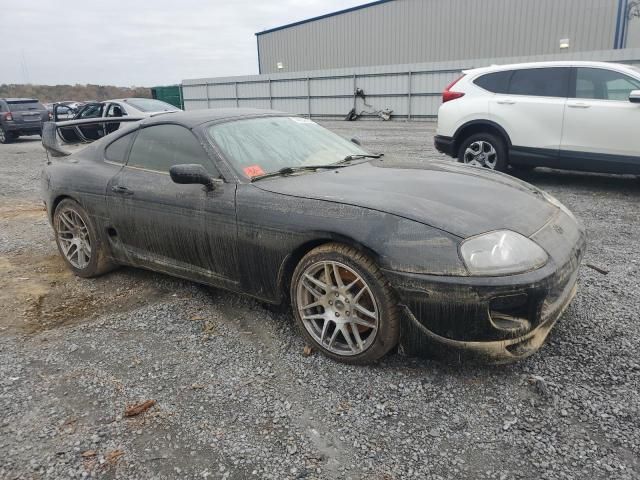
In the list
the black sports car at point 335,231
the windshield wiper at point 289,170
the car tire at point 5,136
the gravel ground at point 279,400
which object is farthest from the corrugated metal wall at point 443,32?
the windshield wiper at point 289,170

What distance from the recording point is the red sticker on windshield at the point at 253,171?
10.7 feet

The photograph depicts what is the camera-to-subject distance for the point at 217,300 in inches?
150

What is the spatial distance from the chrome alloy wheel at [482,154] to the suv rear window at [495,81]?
0.80 m

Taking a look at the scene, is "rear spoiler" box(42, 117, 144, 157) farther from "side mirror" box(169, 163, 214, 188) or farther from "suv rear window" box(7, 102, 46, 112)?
"suv rear window" box(7, 102, 46, 112)

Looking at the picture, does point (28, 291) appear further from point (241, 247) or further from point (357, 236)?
point (357, 236)

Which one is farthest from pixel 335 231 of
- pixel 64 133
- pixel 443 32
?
pixel 443 32

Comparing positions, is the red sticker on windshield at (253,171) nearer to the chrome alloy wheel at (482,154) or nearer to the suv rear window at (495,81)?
the chrome alloy wheel at (482,154)

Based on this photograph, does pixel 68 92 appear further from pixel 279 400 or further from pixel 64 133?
pixel 279 400

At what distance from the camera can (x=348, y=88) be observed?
2389 centimetres

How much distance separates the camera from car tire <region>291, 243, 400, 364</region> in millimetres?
2615

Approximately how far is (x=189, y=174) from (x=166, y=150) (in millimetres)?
718

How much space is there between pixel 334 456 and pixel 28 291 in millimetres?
3311

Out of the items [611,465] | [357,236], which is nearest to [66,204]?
[357,236]

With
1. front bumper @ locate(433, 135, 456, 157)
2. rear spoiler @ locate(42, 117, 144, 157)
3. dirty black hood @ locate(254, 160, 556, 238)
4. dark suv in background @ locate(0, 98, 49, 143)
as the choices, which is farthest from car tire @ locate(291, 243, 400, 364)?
dark suv in background @ locate(0, 98, 49, 143)
